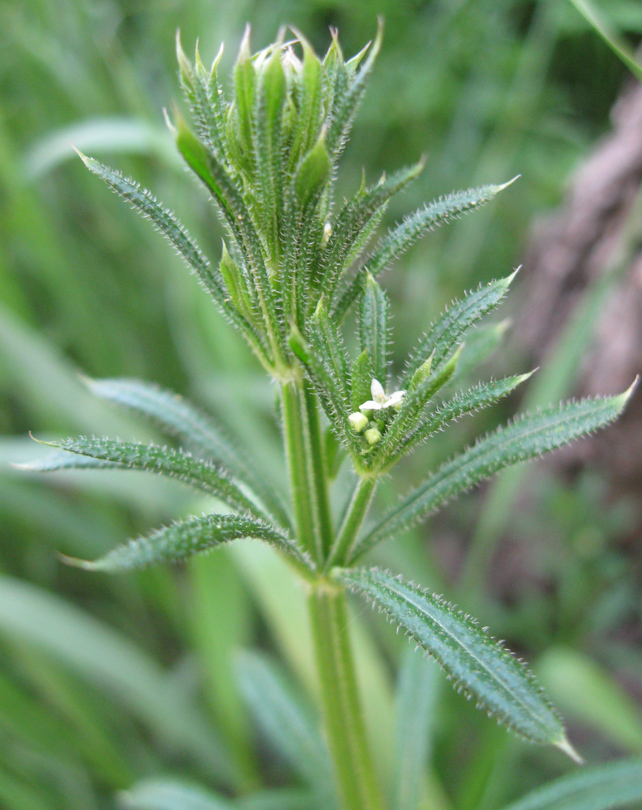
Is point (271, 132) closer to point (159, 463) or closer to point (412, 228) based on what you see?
point (412, 228)

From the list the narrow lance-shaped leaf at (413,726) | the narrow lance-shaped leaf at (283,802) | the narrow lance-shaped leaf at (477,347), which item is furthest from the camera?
the narrow lance-shaped leaf at (283,802)

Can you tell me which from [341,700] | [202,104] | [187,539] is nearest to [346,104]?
[202,104]

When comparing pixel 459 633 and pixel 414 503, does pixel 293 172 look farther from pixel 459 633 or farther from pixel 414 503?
pixel 459 633

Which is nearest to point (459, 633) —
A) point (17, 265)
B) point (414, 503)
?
point (414, 503)

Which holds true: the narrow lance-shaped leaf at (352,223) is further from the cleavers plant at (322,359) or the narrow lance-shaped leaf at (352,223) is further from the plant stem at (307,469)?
the plant stem at (307,469)

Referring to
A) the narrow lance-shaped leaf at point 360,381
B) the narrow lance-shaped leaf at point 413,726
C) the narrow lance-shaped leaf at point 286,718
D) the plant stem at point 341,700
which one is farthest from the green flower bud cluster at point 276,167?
the narrow lance-shaped leaf at point 286,718

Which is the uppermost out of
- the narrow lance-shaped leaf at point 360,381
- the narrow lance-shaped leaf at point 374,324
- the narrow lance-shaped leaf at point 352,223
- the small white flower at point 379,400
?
the narrow lance-shaped leaf at point 352,223
